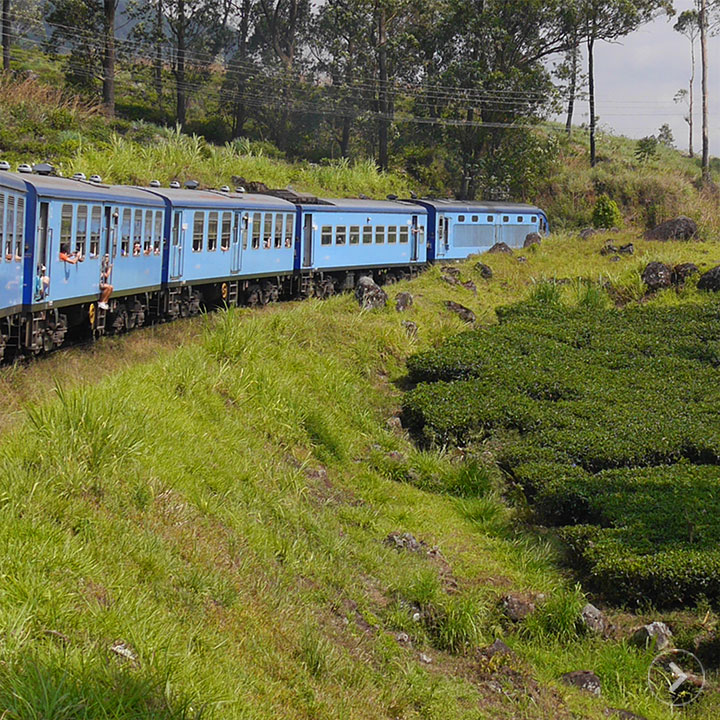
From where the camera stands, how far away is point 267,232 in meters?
25.2

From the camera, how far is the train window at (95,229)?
55.8 ft

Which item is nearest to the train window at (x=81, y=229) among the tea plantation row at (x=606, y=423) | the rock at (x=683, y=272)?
the tea plantation row at (x=606, y=423)

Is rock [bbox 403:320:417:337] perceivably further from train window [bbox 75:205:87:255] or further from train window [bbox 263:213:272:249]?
train window [bbox 75:205:87:255]

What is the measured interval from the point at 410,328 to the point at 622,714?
44.7 ft

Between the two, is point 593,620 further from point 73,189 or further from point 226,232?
point 226,232

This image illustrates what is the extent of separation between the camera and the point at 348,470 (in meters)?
14.2

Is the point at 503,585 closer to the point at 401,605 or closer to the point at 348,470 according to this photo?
the point at 401,605

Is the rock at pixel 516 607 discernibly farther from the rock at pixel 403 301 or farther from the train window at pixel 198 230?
the train window at pixel 198 230

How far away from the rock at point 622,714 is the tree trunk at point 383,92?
40.4 meters

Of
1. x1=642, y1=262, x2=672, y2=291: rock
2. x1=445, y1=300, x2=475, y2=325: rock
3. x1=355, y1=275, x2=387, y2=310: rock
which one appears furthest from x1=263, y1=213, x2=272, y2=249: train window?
x1=642, y1=262, x2=672, y2=291: rock

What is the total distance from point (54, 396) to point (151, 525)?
3008mm

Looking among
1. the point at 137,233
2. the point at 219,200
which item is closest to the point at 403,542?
the point at 137,233

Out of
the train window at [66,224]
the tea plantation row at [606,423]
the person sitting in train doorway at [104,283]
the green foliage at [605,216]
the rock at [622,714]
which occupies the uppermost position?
the green foliage at [605,216]

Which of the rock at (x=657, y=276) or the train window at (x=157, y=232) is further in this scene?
the rock at (x=657, y=276)
